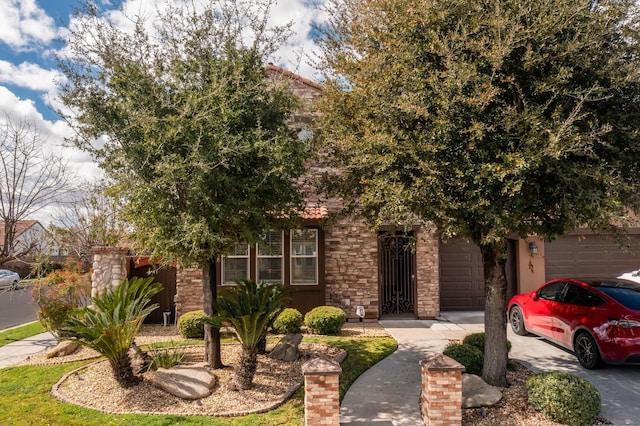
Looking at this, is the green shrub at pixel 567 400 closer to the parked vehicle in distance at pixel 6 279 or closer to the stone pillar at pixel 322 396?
the stone pillar at pixel 322 396

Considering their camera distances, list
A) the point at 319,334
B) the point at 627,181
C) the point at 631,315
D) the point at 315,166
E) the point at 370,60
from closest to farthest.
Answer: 1. the point at 627,181
2. the point at 370,60
3. the point at 631,315
4. the point at 319,334
5. the point at 315,166

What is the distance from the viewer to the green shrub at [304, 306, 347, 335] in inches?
399

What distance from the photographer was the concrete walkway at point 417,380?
5.80 metres

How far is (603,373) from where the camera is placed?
7344 mm

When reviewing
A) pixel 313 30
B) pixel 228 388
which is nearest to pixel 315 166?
pixel 313 30

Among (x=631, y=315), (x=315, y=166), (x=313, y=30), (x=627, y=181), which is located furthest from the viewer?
(x=315, y=166)

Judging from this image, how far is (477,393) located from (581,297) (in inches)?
142

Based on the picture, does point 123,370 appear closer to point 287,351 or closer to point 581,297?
point 287,351

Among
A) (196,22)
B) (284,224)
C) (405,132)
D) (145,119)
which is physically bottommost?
(284,224)

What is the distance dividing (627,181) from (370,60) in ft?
13.5

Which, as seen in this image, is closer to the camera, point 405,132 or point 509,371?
point 405,132

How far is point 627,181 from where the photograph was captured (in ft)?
19.3

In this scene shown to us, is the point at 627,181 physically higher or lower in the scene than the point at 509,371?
higher

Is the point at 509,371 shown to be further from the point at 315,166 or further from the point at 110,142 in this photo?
the point at 110,142
